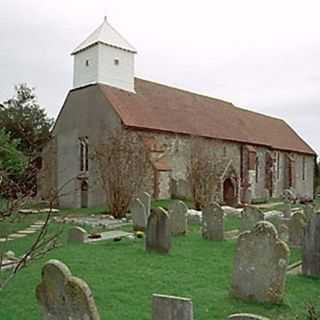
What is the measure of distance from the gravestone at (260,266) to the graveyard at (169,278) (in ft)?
0.05

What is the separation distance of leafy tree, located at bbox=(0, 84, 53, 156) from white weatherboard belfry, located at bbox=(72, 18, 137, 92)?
6141mm

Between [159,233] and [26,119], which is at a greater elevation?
[26,119]

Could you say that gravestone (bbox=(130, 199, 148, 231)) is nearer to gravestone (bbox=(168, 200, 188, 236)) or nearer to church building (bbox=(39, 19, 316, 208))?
gravestone (bbox=(168, 200, 188, 236))

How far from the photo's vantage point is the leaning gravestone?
14.9 ft

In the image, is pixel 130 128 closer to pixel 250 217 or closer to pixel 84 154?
pixel 84 154

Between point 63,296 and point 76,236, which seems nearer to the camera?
point 63,296

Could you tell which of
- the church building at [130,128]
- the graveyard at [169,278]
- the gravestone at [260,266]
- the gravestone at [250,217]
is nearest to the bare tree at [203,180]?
the church building at [130,128]

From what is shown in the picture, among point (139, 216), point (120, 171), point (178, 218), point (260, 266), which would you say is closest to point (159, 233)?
point (178, 218)

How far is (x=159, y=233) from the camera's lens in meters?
11.0

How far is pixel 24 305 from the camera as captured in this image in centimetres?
688

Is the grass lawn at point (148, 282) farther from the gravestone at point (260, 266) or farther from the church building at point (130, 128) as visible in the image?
the church building at point (130, 128)

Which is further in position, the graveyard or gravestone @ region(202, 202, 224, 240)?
gravestone @ region(202, 202, 224, 240)

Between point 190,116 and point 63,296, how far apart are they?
29116mm

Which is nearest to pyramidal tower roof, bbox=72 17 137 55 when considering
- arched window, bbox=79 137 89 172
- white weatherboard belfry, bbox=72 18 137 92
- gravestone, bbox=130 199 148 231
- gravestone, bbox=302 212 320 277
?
white weatherboard belfry, bbox=72 18 137 92
